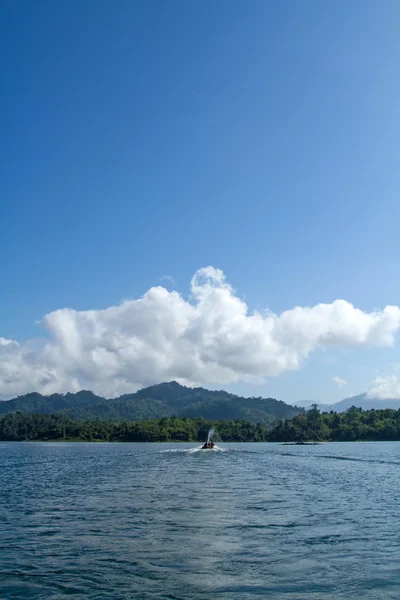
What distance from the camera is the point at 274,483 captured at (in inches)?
2803

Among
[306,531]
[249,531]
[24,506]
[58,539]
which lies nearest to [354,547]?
[306,531]

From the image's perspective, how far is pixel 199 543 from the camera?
3256cm

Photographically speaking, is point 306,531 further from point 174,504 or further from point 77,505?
point 77,505

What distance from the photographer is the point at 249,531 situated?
36250 millimetres

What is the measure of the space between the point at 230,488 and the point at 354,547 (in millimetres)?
32696

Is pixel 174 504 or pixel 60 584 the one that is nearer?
pixel 60 584

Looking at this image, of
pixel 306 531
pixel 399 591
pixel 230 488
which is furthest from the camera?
pixel 230 488

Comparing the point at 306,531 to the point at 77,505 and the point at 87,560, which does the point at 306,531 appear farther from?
the point at 77,505

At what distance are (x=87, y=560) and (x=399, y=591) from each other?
53.4 feet

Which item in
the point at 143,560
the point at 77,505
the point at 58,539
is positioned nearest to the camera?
the point at 143,560

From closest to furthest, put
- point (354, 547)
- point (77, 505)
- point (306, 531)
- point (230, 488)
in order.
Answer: point (354, 547) < point (306, 531) < point (77, 505) < point (230, 488)

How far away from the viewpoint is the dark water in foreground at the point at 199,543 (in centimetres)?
2416

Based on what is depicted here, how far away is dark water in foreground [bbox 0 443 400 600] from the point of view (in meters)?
24.2

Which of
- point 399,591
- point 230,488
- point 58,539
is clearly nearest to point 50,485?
point 230,488
